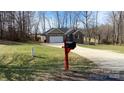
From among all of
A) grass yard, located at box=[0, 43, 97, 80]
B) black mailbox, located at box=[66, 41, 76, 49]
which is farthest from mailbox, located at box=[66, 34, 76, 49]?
grass yard, located at box=[0, 43, 97, 80]

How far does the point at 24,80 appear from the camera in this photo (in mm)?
5535

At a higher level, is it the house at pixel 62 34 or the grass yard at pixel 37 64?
the house at pixel 62 34

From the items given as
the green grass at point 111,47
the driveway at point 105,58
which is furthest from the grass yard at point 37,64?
the green grass at point 111,47

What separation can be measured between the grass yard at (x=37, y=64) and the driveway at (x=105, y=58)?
10 cm

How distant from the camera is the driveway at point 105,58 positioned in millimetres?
5539

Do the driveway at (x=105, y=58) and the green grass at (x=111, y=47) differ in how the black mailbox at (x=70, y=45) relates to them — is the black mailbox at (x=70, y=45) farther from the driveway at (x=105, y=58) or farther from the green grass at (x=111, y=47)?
the green grass at (x=111, y=47)

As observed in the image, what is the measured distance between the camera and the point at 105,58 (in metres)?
5.58

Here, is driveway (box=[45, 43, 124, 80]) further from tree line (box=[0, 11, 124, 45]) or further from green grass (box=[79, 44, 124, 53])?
tree line (box=[0, 11, 124, 45])

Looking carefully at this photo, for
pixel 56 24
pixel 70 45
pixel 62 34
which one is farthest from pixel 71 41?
pixel 56 24

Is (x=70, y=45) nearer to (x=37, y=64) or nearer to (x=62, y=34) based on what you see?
(x=62, y=34)

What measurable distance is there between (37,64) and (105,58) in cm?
129

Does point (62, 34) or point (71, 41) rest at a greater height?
point (62, 34)
